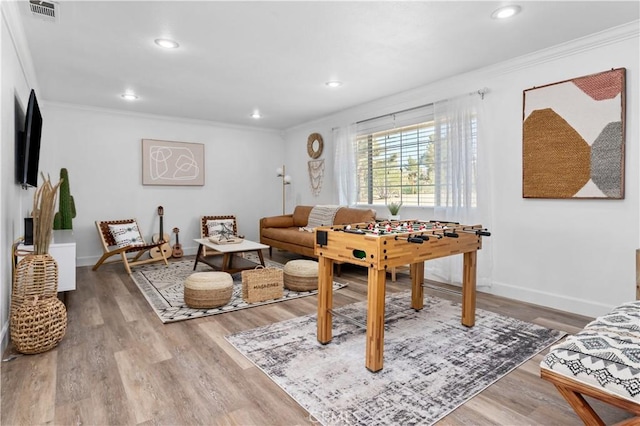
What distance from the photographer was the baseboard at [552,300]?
3.03 metres

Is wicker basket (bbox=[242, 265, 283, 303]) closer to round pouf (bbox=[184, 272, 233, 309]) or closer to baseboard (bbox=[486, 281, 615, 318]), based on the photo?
round pouf (bbox=[184, 272, 233, 309])

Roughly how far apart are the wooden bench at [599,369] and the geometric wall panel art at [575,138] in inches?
74.0

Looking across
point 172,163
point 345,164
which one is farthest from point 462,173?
point 172,163

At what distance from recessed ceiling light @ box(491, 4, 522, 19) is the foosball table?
1.61 m

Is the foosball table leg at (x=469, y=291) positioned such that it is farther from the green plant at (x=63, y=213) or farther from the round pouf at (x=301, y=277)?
the green plant at (x=63, y=213)

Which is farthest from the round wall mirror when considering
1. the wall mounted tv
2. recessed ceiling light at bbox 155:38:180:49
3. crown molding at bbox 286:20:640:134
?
the wall mounted tv

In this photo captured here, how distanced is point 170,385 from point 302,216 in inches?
168

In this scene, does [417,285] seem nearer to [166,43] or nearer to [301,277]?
[301,277]

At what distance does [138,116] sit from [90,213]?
171 centimetres

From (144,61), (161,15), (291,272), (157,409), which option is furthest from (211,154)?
(157,409)

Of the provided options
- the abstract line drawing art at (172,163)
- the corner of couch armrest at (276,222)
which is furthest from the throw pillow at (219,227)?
the abstract line drawing art at (172,163)

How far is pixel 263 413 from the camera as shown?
1.70 metres

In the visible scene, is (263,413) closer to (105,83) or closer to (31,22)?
(31,22)

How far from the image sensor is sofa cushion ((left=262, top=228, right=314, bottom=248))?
188 inches
